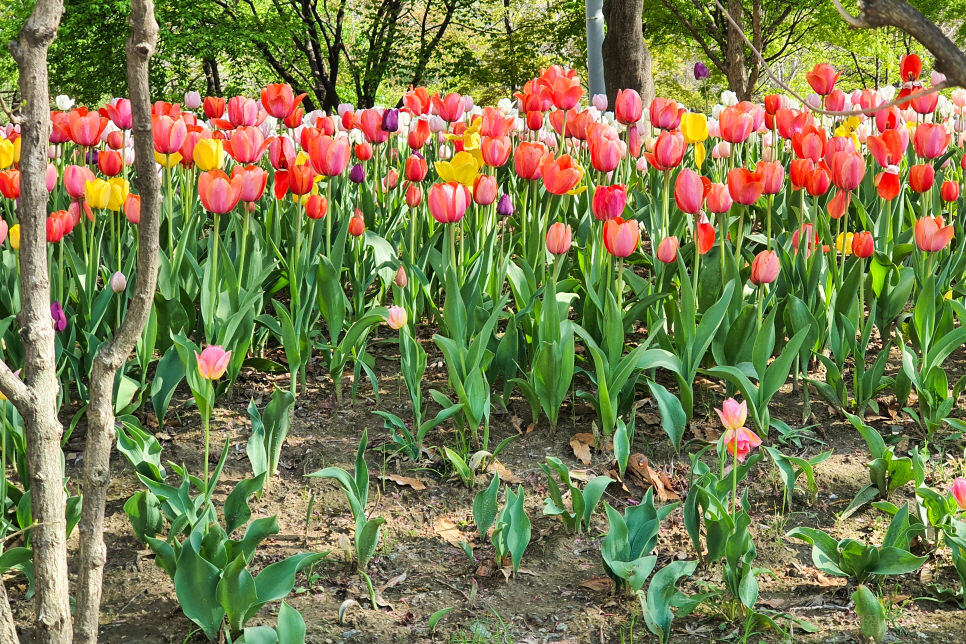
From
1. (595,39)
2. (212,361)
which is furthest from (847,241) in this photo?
(595,39)

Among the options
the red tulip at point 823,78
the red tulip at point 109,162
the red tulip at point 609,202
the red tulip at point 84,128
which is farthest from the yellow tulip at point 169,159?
the red tulip at point 823,78

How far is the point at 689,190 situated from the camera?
259cm

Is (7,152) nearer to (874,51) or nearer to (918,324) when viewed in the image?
(918,324)

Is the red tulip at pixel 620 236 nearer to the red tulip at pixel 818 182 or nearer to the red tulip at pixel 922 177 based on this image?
the red tulip at pixel 818 182

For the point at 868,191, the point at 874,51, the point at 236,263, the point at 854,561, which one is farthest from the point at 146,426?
the point at 874,51

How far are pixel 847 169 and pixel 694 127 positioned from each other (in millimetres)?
930

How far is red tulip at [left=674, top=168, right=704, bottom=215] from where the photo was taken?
101 inches

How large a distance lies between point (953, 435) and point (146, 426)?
226 cm

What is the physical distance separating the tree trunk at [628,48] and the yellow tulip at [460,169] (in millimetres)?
4674

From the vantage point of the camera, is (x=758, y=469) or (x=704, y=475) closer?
(x=704, y=475)

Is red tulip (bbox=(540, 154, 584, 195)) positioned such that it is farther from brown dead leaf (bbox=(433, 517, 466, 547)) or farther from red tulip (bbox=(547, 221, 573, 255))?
brown dead leaf (bbox=(433, 517, 466, 547))

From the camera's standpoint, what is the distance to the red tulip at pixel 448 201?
2.76 metres

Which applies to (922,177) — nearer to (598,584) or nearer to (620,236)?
(620,236)

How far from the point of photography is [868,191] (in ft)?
13.4
